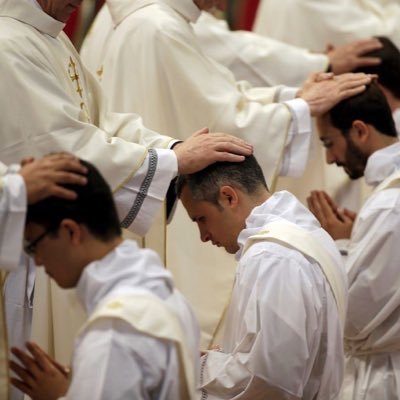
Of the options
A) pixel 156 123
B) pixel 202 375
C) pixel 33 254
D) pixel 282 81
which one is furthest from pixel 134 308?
pixel 282 81

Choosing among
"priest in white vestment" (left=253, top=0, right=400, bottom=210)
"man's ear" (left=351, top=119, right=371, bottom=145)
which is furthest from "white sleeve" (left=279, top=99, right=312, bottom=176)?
"priest in white vestment" (left=253, top=0, right=400, bottom=210)

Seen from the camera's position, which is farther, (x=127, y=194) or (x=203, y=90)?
(x=203, y=90)

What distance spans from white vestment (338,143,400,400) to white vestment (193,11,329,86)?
159 cm

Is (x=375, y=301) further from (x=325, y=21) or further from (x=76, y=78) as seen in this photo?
(x=325, y=21)

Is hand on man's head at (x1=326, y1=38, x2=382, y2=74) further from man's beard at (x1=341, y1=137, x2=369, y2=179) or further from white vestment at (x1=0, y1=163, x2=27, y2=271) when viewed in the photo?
white vestment at (x1=0, y1=163, x2=27, y2=271)

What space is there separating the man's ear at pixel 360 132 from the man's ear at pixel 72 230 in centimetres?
190

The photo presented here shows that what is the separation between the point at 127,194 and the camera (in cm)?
347

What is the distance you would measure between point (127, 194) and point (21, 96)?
46 cm

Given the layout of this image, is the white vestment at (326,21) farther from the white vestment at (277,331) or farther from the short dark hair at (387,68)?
the white vestment at (277,331)

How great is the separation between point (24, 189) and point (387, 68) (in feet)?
8.67

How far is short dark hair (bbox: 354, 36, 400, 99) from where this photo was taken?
477cm

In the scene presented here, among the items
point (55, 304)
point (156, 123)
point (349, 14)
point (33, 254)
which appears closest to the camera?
point (33, 254)

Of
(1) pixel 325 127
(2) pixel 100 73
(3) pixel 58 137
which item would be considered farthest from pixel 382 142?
(3) pixel 58 137

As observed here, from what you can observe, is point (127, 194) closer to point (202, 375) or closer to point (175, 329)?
point (202, 375)
